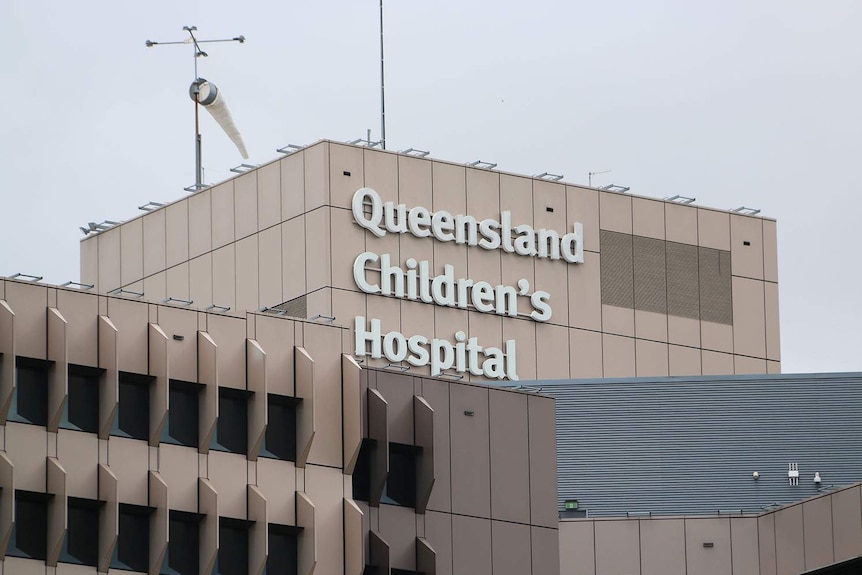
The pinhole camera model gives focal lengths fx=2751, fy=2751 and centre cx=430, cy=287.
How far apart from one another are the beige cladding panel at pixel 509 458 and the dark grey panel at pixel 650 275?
39.7 meters

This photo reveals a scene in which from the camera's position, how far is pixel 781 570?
10450cm

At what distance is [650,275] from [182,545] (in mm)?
54172

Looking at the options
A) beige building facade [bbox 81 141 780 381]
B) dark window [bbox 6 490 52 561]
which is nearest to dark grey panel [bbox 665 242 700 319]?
beige building facade [bbox 81 141 780 381]

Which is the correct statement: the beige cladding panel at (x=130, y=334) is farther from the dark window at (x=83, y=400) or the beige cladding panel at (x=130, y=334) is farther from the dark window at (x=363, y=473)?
the dark window at (x=363, y=473)

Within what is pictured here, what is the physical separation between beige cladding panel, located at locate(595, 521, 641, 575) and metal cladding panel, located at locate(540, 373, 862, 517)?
610cm

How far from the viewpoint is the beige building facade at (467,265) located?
125m

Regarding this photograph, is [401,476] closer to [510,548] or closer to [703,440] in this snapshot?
[510,548]

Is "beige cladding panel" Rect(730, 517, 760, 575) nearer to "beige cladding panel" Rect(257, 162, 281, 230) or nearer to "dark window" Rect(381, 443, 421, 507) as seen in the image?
"dark window" Rect(381, 443, 421, 507)

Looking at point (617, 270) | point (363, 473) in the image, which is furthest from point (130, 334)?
point (617, 270)

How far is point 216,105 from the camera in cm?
13775

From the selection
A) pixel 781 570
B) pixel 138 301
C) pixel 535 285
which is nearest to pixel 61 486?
pixel 138 301

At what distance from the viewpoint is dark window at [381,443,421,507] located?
91.2 metres

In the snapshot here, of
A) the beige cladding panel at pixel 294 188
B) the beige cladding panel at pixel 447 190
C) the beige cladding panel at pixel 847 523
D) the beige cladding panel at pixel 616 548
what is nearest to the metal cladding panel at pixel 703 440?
the beige cladding panel at pixel 616 548

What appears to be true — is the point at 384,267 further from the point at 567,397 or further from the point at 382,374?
the point at 382,374
